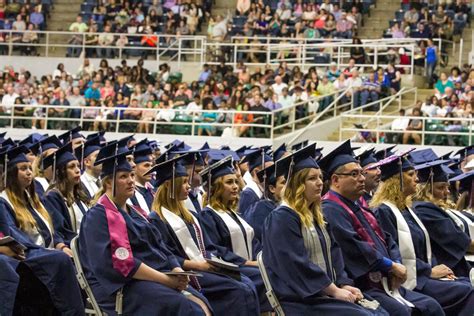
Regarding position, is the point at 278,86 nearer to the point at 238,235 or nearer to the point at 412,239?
the point at 238,235

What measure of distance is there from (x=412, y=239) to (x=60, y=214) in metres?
3.04

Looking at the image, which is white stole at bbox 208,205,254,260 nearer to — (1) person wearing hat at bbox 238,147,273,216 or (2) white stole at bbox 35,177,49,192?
(1) person wearing hat at bbox 238,147,273,216

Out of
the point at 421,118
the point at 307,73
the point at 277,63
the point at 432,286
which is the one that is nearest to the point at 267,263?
the point at 432,286

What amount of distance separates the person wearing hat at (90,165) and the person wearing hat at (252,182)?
152 cm

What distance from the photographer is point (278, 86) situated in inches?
1056

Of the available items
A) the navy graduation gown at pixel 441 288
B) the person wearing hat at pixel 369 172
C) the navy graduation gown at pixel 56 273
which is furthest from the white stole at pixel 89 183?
the navy graduation gown at pixel 441 288

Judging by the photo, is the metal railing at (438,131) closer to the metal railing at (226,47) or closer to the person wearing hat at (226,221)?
the metal railing at (226,47)

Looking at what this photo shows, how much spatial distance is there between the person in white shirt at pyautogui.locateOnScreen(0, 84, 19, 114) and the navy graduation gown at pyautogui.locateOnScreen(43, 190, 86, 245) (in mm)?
15585

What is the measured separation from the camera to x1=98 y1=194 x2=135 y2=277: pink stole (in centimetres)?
965

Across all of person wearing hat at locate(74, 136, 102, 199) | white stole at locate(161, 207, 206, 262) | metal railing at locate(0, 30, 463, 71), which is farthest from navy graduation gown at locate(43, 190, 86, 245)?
metal railing at locate(0, 30, 463, 71)

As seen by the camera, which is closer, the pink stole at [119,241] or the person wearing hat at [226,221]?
the pink stole at [119,241]

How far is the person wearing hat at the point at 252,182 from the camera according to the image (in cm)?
1370

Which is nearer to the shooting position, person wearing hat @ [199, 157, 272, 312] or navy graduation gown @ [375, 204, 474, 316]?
navy graduation gown @ [375, 204, 474, 316]

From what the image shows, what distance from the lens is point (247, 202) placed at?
13.7m
